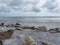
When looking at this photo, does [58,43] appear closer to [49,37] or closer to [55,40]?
[55,40]

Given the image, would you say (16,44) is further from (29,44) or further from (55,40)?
(55,40)

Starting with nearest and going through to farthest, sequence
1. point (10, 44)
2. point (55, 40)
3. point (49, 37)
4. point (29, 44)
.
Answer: point (29, 44)
point (10, 44)
point (55, 40)
point (49, 37)

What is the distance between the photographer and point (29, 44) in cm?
1024

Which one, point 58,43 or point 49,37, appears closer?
point 58,43

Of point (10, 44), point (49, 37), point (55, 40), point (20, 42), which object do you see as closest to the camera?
point (10, 44)

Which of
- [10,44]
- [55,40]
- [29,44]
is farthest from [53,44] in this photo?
[10,44]

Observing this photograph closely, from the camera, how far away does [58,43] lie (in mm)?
11906

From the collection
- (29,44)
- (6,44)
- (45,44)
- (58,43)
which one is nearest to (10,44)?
(6,44)

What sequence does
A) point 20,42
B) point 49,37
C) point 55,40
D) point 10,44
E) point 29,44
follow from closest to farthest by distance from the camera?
point 29,44, point 10,44, point 20,42, point 55,40, point 49,37

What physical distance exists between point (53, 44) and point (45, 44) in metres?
0.80

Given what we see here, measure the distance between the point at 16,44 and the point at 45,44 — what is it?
6.00 ft

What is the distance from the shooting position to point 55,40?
12875 millimetres

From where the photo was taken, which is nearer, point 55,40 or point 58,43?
point 58,43

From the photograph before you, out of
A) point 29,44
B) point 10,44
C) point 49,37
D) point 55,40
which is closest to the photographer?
point 29,44
